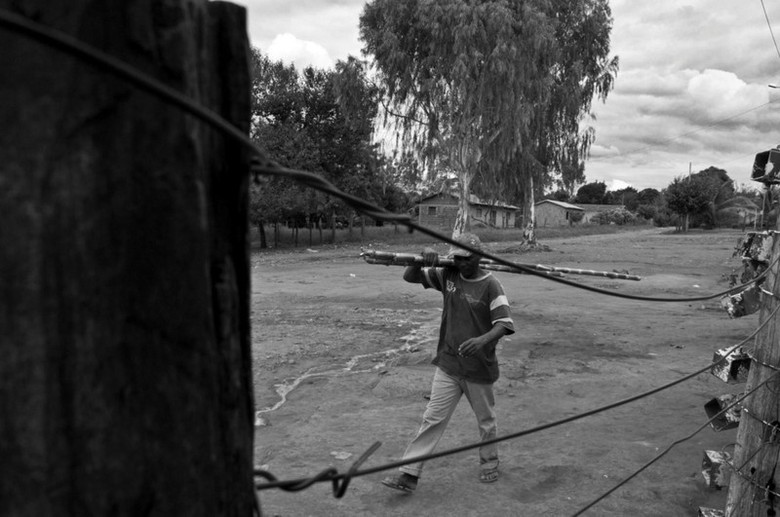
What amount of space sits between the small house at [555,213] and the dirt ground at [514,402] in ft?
216

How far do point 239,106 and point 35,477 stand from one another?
0.60m

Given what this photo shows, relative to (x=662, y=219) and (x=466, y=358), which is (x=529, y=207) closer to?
(x=466, y=358)

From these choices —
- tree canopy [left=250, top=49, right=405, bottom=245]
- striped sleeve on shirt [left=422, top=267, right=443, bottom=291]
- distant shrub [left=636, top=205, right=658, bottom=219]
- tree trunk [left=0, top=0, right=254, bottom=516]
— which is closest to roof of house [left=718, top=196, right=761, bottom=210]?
distant shrub [left=636, top=205, right=658, bottom=219]

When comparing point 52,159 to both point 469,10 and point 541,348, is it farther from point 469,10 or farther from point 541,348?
point 469,10

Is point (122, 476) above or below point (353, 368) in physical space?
above

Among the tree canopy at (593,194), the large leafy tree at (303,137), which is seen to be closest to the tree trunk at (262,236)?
the large leafy tree at (303,137)

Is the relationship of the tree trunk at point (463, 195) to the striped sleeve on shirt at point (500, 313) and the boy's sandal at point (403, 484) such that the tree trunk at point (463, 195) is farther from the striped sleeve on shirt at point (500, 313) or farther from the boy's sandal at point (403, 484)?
the boy's sandal at point (403, 484)

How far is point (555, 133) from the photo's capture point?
2759 centimetres

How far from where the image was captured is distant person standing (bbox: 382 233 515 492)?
451cm

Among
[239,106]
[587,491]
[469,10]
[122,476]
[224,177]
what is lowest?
[587,491]

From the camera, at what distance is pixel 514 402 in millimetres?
6562

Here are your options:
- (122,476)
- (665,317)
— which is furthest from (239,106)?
(665,317)

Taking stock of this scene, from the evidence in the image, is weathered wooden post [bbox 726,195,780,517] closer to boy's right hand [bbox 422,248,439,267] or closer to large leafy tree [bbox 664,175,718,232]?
boy's right hand [bbox 422,248,439,267]

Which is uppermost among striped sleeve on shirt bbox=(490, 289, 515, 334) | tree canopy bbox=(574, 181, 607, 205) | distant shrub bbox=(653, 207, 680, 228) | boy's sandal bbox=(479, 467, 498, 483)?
tree canopy bbox=(574, 181, 607, 205)
